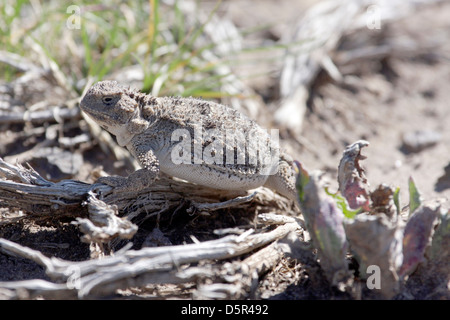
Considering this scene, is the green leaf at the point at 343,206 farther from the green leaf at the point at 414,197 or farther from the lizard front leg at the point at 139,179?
the lizard front leg at the point at 139,179

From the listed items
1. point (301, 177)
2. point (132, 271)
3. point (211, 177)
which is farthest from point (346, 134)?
point (132, 271)

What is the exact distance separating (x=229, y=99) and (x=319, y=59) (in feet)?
6.15

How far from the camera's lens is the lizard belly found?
4.00 meters

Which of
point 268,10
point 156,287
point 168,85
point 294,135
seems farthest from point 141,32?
point 156,287

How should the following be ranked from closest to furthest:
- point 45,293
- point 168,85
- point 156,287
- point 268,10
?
1. point 45,293
2. point 156,287
3. point 168,85
4. point 268,10

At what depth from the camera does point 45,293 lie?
287 centimetres

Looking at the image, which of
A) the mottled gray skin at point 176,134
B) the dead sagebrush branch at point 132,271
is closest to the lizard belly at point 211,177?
the mottled gray skin at point 176,134

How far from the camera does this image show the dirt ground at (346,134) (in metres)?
3.68

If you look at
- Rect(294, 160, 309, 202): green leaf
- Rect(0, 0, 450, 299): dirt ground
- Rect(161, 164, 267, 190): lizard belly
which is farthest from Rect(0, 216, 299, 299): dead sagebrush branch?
Rect(161, 164, 267, 190): lizard belly

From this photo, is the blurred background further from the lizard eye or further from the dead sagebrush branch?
the dead sagebrush branch

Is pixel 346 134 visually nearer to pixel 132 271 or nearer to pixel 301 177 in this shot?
pixel 301 177

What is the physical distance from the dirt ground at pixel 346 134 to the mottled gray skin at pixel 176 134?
19.7 inches

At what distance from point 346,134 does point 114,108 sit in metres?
4.06

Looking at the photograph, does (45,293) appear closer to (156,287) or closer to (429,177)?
(156,287)
